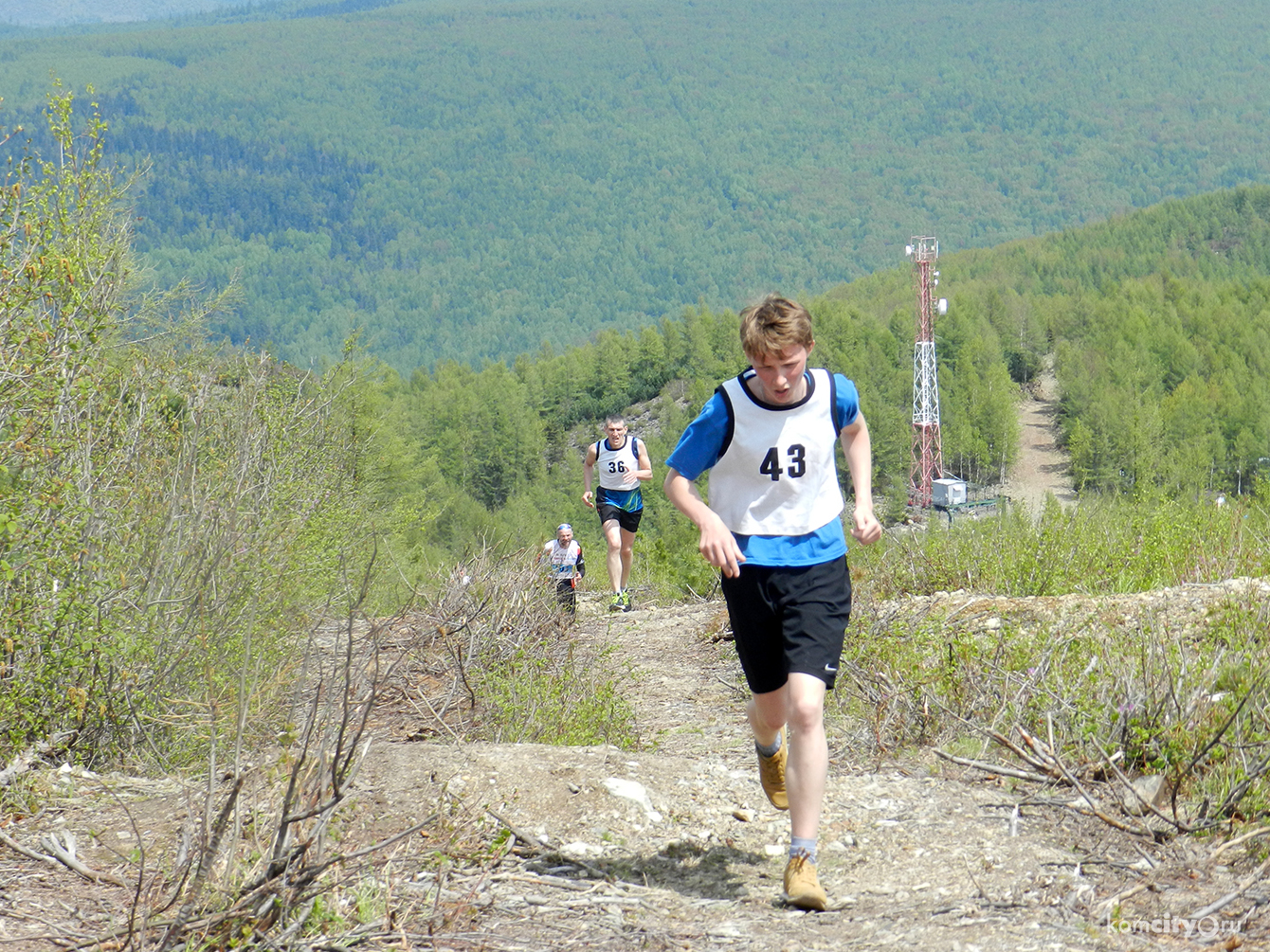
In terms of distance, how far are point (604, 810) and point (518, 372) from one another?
91372 millimetres

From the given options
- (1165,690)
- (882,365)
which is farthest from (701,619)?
(882,365)

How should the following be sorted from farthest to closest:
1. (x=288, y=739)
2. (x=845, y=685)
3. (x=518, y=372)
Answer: (x=518, y=372) → (x=845, y=685) → (x=288, y=739)

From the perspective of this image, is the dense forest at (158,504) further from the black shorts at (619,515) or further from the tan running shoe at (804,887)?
the tan running shoe at (804,887)

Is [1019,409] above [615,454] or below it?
below

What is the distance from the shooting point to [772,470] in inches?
146

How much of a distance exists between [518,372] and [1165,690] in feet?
300

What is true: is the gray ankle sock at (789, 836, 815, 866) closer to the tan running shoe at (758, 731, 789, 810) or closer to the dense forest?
the tan running shoe at (758, 731, 789, 810)

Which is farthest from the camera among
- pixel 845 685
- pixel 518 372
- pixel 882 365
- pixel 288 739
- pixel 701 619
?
pixel 518 372

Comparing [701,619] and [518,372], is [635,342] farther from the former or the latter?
[701,619]

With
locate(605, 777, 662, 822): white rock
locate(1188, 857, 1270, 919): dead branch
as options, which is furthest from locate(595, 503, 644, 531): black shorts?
locate(1188, 857, 1270, 919): dead branch

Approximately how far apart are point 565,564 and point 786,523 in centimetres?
547

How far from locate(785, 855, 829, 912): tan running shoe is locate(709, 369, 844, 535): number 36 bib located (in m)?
0.93

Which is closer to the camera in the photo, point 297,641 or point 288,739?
point 288,739

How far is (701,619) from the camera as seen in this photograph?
9.09 m
